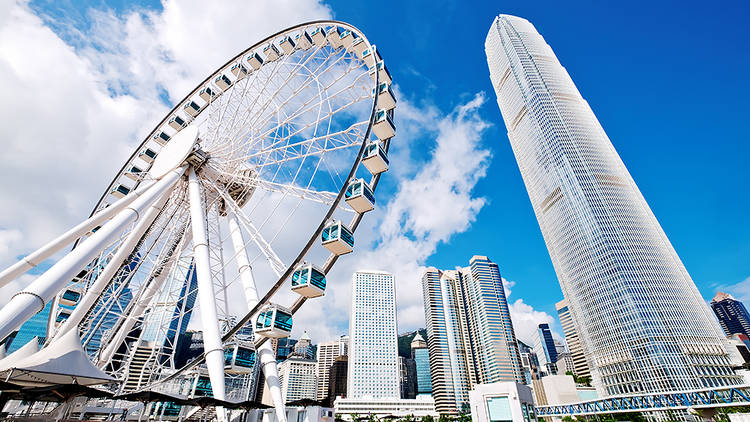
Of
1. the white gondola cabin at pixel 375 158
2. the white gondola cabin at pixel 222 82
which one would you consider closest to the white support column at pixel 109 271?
the white gondola cabin at pixel 222 82

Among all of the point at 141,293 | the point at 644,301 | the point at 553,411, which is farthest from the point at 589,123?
the point at 141,293

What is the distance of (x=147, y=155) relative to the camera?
88.0 ft

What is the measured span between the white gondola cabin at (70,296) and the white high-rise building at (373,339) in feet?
391

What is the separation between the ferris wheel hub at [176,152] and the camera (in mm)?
20594

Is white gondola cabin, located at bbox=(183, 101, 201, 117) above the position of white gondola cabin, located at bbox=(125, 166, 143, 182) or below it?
above

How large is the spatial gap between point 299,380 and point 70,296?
5482 inches

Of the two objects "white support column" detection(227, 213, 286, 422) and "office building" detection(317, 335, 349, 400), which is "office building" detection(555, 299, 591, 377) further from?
"white support column" detection(227, 213, 286, 422)

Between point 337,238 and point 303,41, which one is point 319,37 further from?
point 337,238

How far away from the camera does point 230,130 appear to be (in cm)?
2339

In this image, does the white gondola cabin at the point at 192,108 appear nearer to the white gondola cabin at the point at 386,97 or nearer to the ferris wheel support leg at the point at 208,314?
the ferris wheel support leg at the point at 208,314

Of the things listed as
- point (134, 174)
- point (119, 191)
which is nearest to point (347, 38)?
point (134, 174)

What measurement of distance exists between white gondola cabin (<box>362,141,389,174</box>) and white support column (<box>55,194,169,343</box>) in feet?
36.3

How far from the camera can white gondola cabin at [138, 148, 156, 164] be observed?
26703 mm

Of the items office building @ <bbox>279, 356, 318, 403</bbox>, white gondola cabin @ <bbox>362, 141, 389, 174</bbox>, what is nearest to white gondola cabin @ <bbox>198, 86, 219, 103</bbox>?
white gondola cabin @ <bbox>362, 141, 389, 174</bbox>
